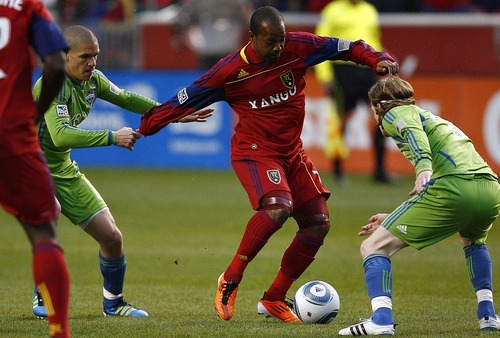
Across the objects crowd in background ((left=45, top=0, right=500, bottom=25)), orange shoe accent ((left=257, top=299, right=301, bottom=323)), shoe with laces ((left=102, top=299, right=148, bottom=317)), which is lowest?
shoe with laces ((left=102, top=299, right=148, bottom=317))

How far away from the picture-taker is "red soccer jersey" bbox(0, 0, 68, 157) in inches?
205

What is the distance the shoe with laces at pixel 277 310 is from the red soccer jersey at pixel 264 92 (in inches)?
43.4

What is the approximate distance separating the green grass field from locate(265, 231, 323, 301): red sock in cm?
27

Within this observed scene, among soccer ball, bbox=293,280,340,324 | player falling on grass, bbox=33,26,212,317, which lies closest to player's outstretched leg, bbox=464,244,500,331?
soccer ball, bbox=293,280,340,324

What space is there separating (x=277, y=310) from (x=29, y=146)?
8.72 ft

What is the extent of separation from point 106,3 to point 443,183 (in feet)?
50.6

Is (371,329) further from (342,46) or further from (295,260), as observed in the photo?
(342,46)

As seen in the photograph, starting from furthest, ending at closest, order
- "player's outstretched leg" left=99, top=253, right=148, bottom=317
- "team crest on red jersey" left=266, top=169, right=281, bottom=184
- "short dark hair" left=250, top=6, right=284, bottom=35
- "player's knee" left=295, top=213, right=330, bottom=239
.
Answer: "player's outstretched leg" left=99, top=253, right=148, bottom=317, "player's knee" left=295, top=213, right=330, bottom=239, "team crest on red jersey" left=266, top=169, right=281, bottom=184, "short dark hair" left=250, top=6, right=284, bottom=35

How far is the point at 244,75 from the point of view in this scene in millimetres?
7109

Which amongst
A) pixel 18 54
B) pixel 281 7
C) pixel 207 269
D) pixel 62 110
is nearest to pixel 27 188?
pixel 18 54

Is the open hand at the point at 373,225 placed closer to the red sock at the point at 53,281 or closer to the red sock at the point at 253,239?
the red sock at the point at 253,239

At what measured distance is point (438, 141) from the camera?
6.26 meters

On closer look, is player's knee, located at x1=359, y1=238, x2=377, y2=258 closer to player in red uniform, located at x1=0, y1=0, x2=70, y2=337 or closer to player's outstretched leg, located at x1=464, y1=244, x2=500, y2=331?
player's outstretched leg, located at x1=464, y1=244, x2=500, y2=331

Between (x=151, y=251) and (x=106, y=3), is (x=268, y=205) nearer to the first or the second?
(x=151, y=251)
